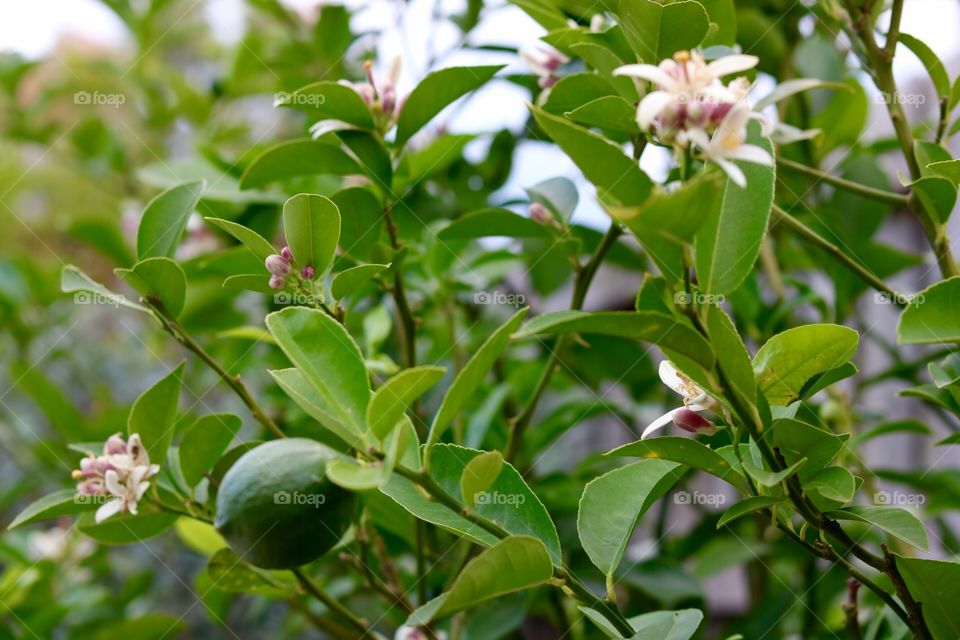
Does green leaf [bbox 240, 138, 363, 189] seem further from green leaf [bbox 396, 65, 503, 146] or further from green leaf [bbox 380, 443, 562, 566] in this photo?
green leaf [bbox 380, 443, 562, 566]

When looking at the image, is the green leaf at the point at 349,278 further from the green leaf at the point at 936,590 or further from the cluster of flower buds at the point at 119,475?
the green leaf at the point at 936,590

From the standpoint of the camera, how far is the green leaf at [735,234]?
0.48 m

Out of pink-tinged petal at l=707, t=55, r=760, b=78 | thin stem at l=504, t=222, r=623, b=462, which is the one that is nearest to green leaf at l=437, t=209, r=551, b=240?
thin stem at l=504, t=222, r=623, b=462

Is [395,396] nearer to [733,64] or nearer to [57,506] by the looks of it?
[733,64]

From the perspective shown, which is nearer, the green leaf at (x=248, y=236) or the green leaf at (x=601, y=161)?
the green leaf at (x=601, y=161)

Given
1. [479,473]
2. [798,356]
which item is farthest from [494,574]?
[798,356]

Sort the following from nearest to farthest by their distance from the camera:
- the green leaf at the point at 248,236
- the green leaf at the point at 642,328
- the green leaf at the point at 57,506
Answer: the green leaf at the point at 642,328, the green leaf at the point at 248,236, the green leaf at the point at 57,506

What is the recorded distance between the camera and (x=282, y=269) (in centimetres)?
57

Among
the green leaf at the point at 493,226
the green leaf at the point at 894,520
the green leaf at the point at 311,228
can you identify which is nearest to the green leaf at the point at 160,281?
the green leaf at the point at 311,228

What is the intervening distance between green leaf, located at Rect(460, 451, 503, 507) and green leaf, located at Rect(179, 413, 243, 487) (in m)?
0.24

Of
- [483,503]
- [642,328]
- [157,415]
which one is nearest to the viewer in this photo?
[642,328]

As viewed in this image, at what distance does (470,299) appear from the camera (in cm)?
125

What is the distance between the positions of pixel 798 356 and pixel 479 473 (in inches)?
7.2

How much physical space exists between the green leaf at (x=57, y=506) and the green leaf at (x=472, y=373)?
0.32 metres
